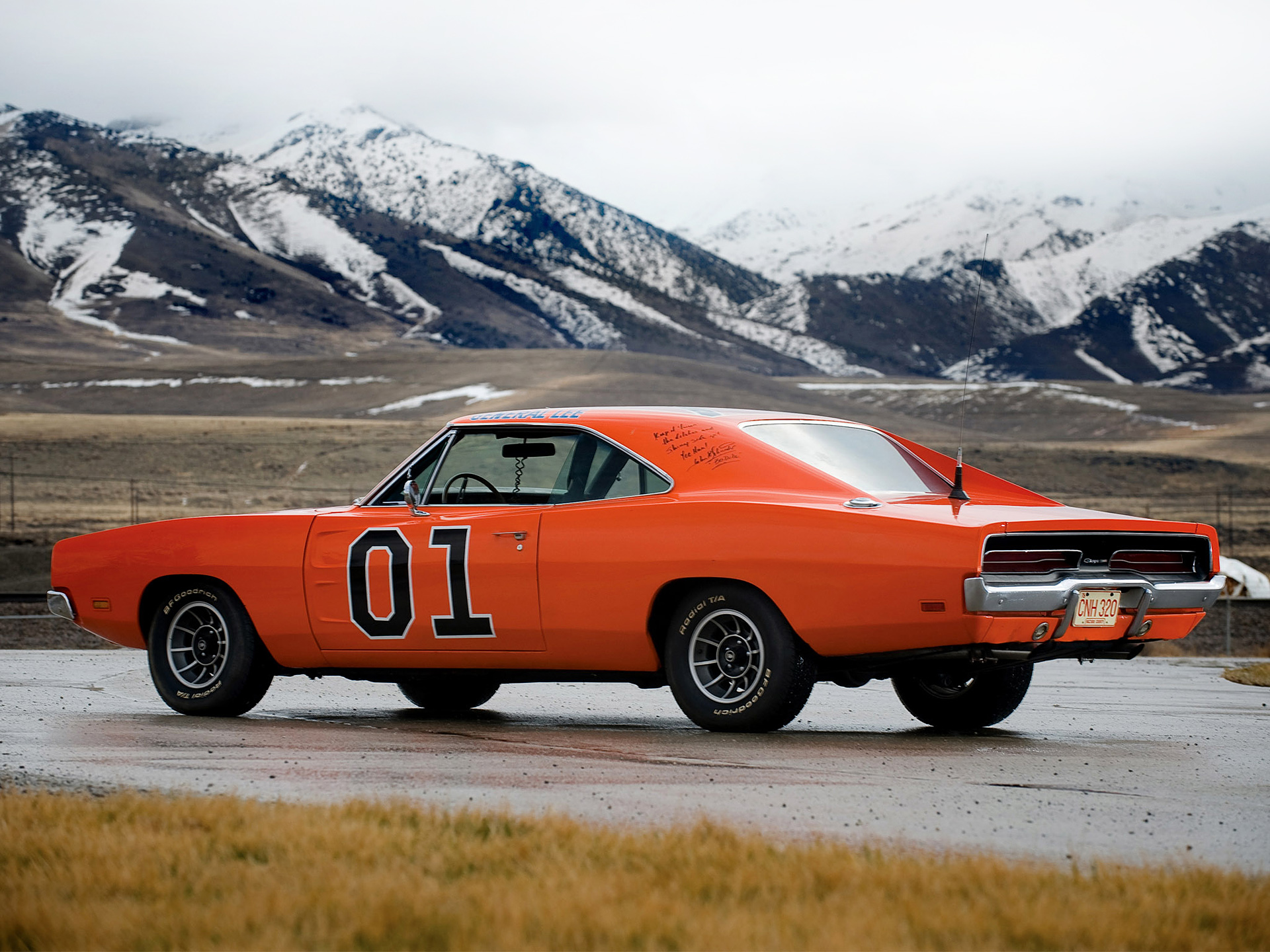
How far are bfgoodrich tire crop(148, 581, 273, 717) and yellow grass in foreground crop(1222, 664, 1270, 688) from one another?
7403 millimetres

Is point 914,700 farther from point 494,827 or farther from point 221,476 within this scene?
point 221,476

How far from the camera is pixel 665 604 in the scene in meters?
7.30

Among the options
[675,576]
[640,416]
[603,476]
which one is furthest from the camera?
[640,416]

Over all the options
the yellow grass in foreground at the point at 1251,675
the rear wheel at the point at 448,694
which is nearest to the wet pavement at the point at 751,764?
the rear wheel at the point at 448,694

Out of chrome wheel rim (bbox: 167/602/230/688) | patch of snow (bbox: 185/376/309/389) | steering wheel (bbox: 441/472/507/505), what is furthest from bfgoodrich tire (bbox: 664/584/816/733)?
patch of snow (bbox: 185/376/309/389)

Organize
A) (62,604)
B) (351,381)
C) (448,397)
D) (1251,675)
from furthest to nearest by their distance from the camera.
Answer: (351,381) < (448,397) < (1251,675) < (62,604)

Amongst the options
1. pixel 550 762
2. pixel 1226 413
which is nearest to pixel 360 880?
pixel 550 762

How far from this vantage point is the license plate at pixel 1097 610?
6.78 m

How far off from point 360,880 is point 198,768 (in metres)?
2.57

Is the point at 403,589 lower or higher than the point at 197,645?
higher


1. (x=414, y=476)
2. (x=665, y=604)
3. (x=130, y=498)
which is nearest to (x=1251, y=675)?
Answer: (x=665, y=604)

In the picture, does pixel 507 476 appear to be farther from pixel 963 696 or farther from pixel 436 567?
pixel 963 696

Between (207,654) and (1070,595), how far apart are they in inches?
180

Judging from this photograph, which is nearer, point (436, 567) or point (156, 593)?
point (436, 567)
